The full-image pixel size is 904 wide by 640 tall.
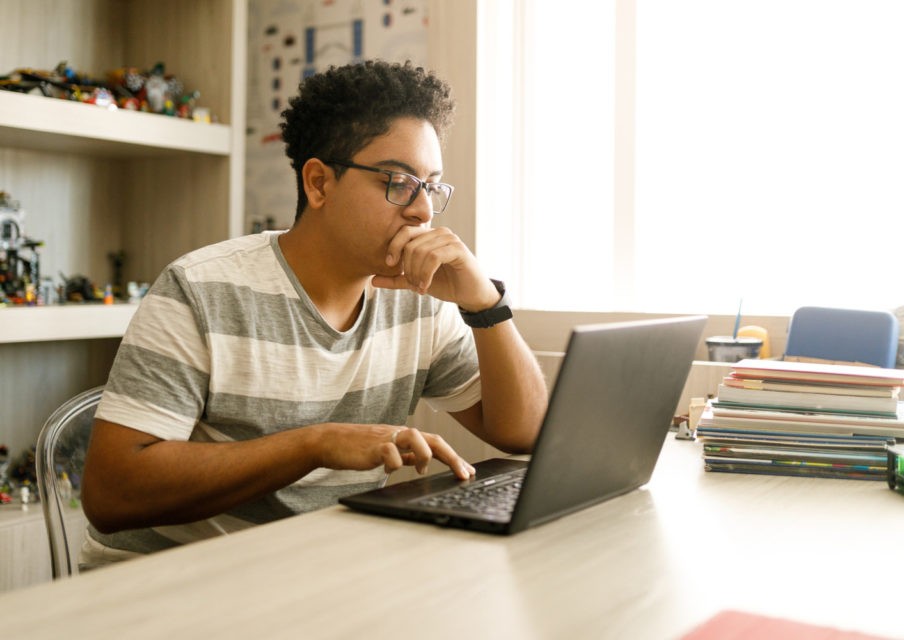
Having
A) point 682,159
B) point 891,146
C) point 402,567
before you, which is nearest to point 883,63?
point 891,146

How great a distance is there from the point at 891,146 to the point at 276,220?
1802 millimetres

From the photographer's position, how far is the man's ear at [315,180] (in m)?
1.54

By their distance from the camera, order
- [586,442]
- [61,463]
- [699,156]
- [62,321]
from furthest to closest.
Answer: [699,156], [62,321], [61,463], [586,442]

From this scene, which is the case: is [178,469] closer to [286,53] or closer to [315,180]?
[315,180]

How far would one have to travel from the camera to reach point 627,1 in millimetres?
2623

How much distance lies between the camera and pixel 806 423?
1321 mm

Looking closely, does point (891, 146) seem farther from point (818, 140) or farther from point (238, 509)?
point (238, 509)

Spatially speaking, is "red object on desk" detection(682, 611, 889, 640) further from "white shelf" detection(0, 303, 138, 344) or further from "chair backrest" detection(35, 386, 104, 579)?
"white shelf" detection(0, 303, 138, 344)

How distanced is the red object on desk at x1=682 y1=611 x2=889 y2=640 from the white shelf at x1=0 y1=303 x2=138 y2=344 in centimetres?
205

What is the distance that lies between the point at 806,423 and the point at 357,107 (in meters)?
0.82

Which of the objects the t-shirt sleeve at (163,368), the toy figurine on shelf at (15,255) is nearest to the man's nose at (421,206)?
the t-shirt sleeve at (163,368)

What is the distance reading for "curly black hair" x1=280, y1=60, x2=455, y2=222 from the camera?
1.52 m

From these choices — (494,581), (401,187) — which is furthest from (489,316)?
(494,581)

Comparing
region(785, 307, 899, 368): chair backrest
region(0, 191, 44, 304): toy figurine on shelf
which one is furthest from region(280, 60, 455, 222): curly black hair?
region(0, 191, 44, 304): toy figurine on shelf
